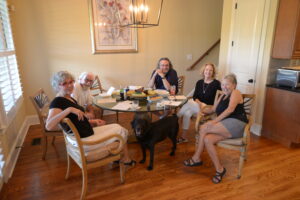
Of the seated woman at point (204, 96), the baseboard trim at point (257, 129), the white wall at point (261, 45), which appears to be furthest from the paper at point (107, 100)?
the baseboard trim at point (257, 129)

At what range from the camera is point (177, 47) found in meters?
4.31

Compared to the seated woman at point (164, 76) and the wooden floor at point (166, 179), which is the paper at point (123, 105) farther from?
the seated woman at point (164, 76)

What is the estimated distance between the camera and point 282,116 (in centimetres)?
283

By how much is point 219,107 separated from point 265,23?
148cm

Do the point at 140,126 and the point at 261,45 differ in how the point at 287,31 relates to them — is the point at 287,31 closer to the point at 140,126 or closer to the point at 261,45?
the point at 261,45

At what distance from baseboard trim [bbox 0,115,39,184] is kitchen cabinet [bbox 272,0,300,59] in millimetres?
3468

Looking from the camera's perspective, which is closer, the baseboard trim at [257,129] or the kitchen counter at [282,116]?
the kitchen counter at [282,116]

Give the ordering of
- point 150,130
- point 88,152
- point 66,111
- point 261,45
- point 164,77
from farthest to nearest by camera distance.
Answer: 1. point 164,77
2. point 261,45
3. point 150,130
4. point 88,152
5. point 66,111

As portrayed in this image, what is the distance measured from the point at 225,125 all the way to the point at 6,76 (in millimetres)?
2585

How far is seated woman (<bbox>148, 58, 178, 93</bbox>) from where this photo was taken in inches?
124

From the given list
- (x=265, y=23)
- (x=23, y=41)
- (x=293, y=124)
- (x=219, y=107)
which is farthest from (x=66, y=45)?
(x=293, y=124)

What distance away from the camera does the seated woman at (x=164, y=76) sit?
315cm

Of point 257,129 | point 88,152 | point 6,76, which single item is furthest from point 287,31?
point 6,76

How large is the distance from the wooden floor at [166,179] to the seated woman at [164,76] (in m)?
1.02
